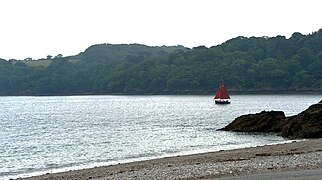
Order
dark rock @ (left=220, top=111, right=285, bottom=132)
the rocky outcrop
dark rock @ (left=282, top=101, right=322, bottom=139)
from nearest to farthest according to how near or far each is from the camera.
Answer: dark rock @ (left=282, top=101, right=322, bottom=139) → the rocky outcrop → dark rock @ (left=220, top=111, right=285, bottom=132)

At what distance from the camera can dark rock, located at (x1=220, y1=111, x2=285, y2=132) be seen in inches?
1789

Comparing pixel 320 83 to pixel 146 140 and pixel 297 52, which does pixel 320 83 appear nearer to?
pixel 297 52

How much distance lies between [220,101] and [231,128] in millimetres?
67704

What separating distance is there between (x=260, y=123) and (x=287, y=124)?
4.73 meters

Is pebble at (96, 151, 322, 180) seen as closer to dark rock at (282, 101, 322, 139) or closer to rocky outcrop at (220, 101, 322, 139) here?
dark rock at (282, 101, 322, 139)

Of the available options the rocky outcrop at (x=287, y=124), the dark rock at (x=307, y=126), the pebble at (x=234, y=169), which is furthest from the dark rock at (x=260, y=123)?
the pebble at (x=234, y=169)

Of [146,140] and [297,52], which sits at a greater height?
[297,52]

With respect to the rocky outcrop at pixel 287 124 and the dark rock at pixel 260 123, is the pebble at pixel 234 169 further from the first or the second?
the dark rock at pixel 260 123

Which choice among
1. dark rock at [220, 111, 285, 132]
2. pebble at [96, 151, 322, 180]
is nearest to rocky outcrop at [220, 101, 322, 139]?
dark rock at [220, 111, 285, 132]

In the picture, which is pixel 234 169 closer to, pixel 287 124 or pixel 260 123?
pixel 287 124

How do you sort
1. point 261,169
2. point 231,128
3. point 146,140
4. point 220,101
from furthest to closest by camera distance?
point 220,101 → point 231,128 → point 146,140 → point 261,169

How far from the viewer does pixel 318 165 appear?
17.3m

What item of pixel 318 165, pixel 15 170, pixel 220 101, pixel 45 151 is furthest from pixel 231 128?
pixel 220 101

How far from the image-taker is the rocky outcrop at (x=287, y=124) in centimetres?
3753
